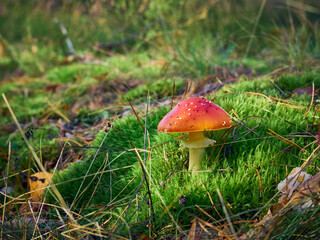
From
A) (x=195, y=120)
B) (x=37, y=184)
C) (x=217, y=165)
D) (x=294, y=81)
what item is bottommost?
(x=37, y=184)

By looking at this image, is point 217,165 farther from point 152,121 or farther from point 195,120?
point 152,121

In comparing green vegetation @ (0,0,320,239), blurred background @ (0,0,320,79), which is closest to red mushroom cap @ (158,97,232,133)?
green vegetation @ (0,0,320,239)

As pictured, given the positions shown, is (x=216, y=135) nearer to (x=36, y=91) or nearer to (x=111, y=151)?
(x=111, y=151)

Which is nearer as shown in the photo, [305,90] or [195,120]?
[195,120]

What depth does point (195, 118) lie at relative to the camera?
5.59 feet

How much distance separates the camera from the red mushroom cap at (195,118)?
1.69m

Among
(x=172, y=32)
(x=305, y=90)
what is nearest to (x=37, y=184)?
(x=305, y=90)

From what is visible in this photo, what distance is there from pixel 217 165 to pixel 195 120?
420 mm

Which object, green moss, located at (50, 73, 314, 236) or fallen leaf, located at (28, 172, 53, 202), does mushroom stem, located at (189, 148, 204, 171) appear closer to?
green moss, located at (50, 73, 314, 236)

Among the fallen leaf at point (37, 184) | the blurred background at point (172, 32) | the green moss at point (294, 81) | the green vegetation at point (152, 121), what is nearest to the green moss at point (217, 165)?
the green vegetation at point (152, 121)

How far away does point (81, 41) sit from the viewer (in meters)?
7.49

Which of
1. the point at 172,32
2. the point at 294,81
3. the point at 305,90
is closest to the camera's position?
the point at 305,90

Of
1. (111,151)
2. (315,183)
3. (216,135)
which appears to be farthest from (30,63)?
(315,183)

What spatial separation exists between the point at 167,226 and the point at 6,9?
35.6 feet
